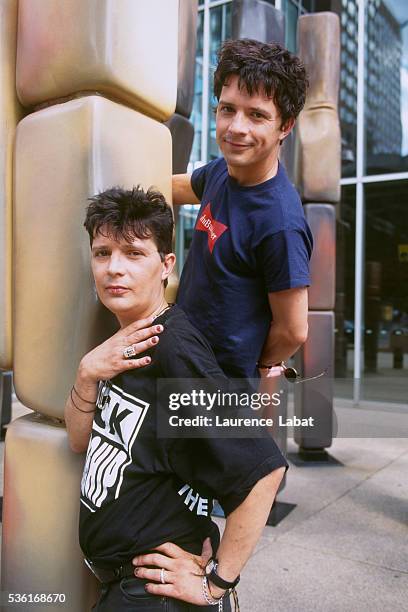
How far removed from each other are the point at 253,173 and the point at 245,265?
24 cm

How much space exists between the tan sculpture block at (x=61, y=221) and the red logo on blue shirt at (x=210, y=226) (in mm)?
159

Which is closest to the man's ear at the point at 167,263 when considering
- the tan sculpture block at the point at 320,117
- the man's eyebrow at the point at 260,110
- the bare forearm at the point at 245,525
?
the man's eyebrow at the point at 260,110

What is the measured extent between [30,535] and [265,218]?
3.28ft

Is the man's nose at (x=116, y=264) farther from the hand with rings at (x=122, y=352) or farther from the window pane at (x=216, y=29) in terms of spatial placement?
the window pane at (x=216, y=29)

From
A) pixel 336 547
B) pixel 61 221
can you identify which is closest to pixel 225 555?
pixel 61 221

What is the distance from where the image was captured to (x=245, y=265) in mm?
1351

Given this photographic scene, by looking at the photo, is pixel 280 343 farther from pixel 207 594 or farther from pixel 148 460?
pixel 207 594

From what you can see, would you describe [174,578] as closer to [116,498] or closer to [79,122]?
[116,498]

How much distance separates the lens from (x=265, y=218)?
133 centimetres

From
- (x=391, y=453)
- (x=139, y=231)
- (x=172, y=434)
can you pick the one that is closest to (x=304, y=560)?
(x=172, y=434)

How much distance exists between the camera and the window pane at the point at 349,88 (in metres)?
8.60

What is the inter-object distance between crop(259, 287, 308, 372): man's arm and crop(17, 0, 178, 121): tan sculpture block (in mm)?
649

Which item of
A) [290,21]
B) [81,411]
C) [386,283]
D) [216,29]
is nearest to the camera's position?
[81,411]

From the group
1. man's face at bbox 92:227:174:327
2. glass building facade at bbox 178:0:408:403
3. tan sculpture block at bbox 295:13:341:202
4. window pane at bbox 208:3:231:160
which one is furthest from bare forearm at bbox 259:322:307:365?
window pane at bbox 208:3:231:160
